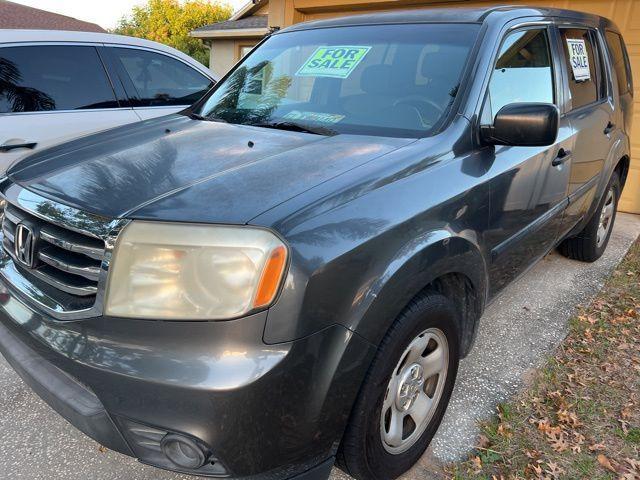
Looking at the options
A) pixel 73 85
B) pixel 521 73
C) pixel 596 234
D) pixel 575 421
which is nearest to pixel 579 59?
pixel 521 73

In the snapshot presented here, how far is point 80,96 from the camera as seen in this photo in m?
3.92

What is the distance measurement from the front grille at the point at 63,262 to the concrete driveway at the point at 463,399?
0.83 metres

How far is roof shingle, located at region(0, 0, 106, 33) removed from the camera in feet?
66.5

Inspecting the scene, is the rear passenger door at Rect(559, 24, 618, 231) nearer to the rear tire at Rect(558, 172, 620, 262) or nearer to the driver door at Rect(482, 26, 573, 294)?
the driver door at Rect(482, 26, 573, 294)

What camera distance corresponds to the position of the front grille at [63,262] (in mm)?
1616

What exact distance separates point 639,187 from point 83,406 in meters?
6.74

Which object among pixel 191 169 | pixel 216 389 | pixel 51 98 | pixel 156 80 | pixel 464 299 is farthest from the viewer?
pixel 156 80

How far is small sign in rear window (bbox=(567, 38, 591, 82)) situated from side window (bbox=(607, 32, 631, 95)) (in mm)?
759

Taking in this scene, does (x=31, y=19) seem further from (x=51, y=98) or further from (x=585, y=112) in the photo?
(x=585, y=112)

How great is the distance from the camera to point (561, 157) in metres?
2.99

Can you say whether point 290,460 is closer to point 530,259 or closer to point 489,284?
point 489,284

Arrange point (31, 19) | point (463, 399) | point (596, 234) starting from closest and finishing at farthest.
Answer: point (463, 399) < point (596, 234) < point (31, 19)

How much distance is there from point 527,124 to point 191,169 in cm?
134

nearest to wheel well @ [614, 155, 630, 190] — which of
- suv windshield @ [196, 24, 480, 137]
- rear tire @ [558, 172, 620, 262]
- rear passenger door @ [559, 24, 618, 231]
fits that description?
rear tire @ [558, 172, 620, 262]
